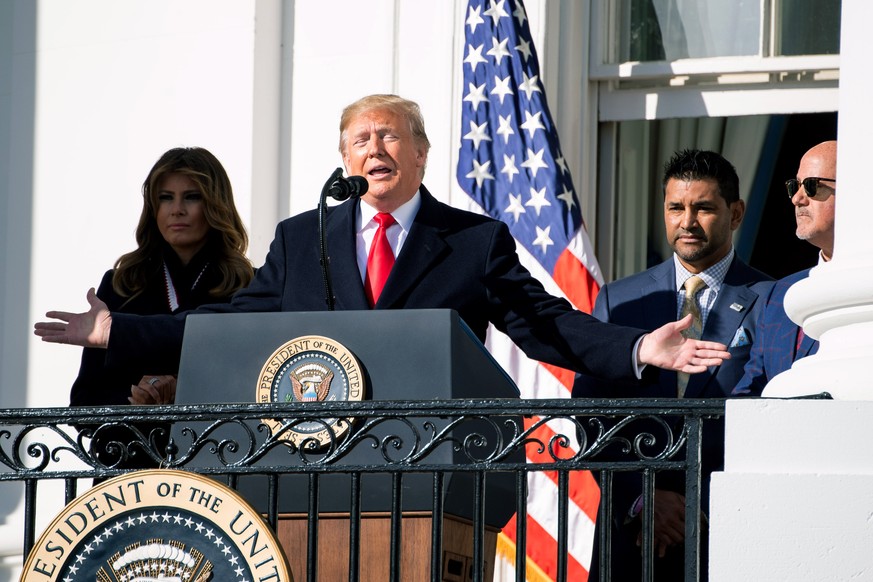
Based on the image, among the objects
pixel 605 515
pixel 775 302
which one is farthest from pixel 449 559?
pixel 775 302

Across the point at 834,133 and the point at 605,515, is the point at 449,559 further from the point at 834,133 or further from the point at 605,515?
the point at 834,133

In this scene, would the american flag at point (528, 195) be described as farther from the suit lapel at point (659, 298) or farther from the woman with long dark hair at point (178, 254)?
the woman with long dark hair at point (178, 254)

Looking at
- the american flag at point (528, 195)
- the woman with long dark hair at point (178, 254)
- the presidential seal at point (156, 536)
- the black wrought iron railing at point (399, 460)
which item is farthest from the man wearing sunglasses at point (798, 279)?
the presidential seal at point (156, 536)

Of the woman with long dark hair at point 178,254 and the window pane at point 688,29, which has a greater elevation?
the window pane at point 688,29

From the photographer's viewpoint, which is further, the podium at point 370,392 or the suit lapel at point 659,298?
the suit lapel at point 659,298

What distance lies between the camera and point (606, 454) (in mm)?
4812

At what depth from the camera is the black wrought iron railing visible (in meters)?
3.34

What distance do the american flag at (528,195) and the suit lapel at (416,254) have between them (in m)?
1.57

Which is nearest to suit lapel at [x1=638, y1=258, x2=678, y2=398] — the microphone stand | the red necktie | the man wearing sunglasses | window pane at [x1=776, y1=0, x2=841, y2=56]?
the man wearing sunglasses

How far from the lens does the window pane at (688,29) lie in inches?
255

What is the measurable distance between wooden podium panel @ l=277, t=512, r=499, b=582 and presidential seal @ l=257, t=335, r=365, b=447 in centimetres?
19

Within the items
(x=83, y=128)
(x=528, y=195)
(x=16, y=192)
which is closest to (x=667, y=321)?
(x=528, y=195)

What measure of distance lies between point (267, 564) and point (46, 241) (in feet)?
13.0

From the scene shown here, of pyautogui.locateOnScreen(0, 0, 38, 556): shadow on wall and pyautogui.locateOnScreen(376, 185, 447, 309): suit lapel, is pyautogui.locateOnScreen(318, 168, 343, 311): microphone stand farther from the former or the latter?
pyautogui.locateOnScreen(0, 0, 38, 556): shadow on wall
